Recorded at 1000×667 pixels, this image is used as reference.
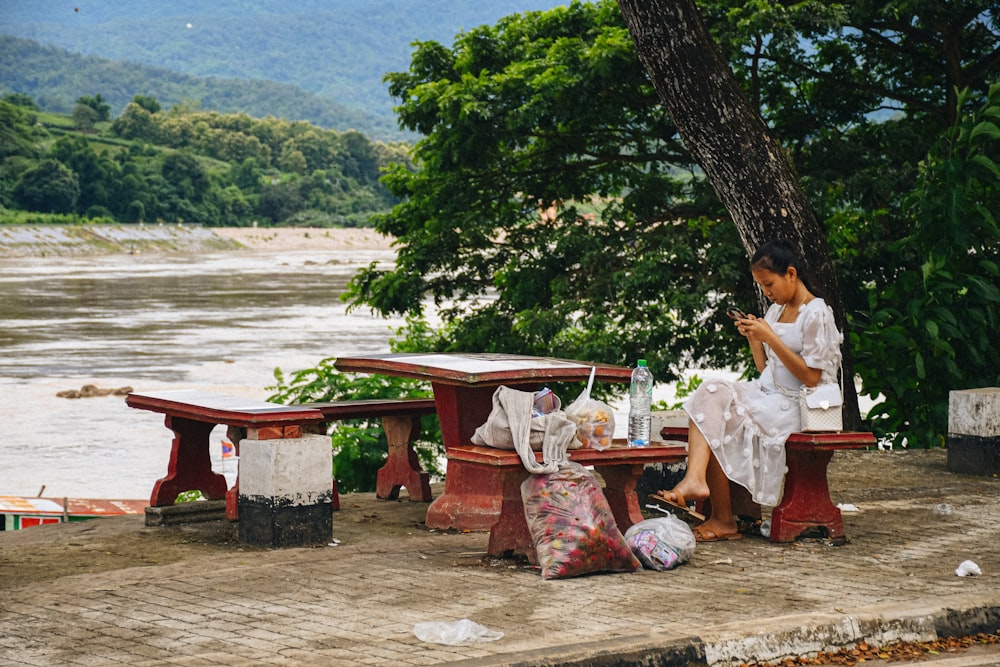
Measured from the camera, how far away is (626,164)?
1572cm

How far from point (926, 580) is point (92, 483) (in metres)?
11.1

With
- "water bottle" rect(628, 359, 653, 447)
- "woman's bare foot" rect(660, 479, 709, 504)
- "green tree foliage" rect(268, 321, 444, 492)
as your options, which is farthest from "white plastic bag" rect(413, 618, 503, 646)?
"green tree foliage" rect(268, 321, 444, 492)

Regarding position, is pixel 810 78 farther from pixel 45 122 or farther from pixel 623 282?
pixel 45 122

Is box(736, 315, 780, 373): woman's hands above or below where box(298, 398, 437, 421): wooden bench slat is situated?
above

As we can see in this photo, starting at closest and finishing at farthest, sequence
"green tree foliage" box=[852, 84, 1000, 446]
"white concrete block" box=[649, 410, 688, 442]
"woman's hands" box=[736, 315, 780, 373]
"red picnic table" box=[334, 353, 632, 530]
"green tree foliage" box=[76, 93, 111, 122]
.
Answer: "woman's hands" box=[736, 315, 780, 373] → "red picnic table" box=[334, 353, 632, 530] → "white concrete block" box=[649, 410, 688, 442] → "green tree foliage" box=[852, 84, 1000, 446] → "green tree foliage" box=[76, 93, 111, 122]

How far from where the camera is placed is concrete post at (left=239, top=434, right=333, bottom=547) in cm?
700

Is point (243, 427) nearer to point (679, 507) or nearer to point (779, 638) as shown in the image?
point (679, 507)

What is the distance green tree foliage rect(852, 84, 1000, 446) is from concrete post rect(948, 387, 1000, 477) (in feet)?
2.46

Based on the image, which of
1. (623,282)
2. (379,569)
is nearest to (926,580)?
(379,569)

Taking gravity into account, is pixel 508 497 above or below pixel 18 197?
below

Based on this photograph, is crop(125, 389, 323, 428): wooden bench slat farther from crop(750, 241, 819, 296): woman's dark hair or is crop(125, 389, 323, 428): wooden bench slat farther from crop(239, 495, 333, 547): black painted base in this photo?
crop(750, 241, 819, 296): woman's dark hair

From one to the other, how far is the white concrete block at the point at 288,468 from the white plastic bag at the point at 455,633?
188 centimetres

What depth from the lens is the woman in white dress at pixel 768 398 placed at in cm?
700

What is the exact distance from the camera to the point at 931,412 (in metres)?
11.3
